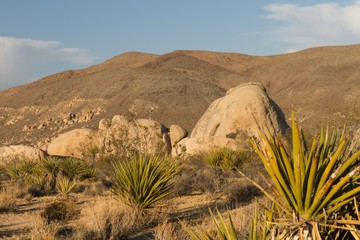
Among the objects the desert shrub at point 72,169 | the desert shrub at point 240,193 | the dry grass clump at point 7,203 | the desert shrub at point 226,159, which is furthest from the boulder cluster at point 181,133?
the desert shrub at point 240,193

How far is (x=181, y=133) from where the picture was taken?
33.0 metres

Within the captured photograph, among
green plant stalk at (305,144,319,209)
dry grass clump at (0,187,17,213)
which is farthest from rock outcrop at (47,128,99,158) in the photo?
green plant stalk at (305,144,319,209)

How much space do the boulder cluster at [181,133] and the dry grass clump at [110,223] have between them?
627 inches

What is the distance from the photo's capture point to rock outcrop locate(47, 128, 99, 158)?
32938 millimetres

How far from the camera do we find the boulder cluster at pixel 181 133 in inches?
1073

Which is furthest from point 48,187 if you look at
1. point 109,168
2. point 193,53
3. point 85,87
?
point 193,53

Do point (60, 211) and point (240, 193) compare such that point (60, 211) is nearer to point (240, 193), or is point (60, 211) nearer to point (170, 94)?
point (240, 193)

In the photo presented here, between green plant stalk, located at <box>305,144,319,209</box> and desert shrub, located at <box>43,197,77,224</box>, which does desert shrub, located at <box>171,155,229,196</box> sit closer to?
desert shrub, located at <box>43,197,77,224</box>

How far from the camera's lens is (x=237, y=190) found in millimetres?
12797

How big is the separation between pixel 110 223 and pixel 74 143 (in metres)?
26.0

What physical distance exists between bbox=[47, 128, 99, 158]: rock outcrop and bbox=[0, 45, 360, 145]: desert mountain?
56.3ft

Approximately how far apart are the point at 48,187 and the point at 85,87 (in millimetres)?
53703

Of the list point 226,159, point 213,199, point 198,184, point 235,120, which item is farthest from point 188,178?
point 235,120

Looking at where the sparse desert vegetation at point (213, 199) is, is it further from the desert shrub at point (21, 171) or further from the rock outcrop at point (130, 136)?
the rock outcrop at point (130, 136)
